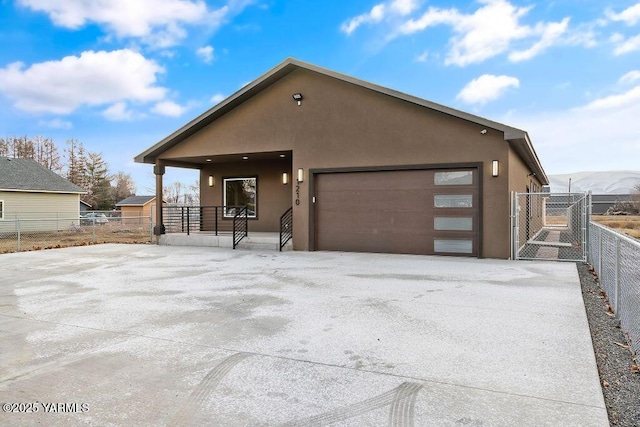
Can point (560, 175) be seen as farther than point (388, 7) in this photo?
Yes

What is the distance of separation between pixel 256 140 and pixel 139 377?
8.89 metres

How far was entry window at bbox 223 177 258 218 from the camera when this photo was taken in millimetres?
13422

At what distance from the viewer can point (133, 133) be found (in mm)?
33938

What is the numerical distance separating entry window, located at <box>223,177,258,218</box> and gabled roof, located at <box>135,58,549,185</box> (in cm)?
245

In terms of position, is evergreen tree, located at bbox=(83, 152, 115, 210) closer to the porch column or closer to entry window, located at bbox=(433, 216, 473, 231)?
the porch column

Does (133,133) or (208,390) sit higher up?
(133,133)

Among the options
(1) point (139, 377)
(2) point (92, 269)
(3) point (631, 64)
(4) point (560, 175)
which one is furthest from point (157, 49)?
(4) point (560, 175)

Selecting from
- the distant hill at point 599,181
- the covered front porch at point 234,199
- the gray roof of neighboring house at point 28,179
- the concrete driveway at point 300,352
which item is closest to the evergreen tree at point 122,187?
the gray roof of neighboring house at point 28,179

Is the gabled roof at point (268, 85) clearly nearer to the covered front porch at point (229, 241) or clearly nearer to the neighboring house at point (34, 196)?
the covered front porch at point (229, 241)

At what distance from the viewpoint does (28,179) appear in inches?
909

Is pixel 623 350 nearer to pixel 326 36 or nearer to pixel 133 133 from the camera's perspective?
pixel 326 36

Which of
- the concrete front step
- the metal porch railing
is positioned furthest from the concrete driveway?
the concrete front step

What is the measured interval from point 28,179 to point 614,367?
28.2 m

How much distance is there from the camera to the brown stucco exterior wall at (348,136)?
8859mm
